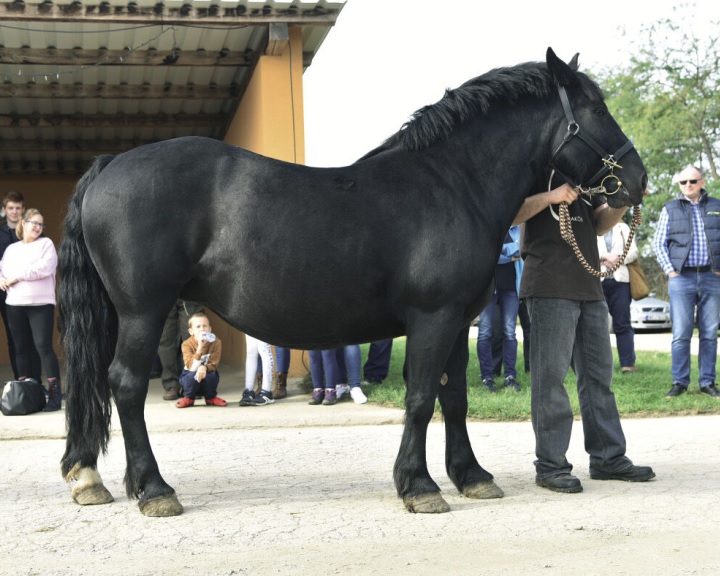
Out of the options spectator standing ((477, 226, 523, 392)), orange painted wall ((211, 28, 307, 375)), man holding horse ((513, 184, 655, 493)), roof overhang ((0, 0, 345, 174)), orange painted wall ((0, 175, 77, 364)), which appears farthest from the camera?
orange painted wall ((0, 175, 77, 364))

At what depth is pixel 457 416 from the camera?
5.13 m

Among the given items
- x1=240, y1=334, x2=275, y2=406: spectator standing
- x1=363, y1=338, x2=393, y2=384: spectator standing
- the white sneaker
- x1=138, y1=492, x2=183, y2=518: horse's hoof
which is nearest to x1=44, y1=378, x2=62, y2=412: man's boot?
x1=240, y1=334, x2=275, y2=406: spectator standing

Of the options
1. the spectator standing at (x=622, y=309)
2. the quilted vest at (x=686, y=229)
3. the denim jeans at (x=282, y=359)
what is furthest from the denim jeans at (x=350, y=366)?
the quilted vest at (x=686, y=229)

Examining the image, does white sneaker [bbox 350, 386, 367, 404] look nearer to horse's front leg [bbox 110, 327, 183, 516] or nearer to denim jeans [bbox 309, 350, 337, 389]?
denim jeans [bbox 309, 350, 337, 389]

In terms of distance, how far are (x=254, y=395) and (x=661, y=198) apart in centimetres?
3013

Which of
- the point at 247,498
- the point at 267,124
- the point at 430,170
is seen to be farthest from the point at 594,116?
the point at 267,124

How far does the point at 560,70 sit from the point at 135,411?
3.04 m

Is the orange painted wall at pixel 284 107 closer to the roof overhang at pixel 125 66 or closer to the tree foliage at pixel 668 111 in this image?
the roof overhang at pixel 125 66

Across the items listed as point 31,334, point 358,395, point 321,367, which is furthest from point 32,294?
point 358,395

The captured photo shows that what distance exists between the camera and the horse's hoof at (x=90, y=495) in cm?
488

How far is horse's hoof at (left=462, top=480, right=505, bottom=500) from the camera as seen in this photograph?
16.2 feet

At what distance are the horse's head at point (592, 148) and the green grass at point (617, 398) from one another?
11.4 ft

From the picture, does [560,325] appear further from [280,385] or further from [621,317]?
[621,317]

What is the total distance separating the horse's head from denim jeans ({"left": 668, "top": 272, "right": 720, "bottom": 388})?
465 centimetres
